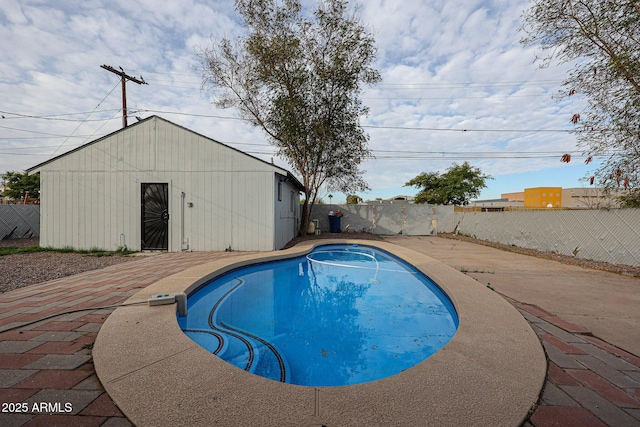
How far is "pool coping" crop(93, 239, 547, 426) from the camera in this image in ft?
4.42

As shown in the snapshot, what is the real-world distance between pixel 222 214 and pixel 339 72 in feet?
24.4

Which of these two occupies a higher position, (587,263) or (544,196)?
(544,196)

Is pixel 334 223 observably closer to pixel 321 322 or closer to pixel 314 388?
pixel 321 322

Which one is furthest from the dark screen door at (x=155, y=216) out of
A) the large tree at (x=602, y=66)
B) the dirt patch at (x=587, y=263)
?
the dirt patch at (x=587, y=263)

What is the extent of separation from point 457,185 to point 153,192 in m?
24.3

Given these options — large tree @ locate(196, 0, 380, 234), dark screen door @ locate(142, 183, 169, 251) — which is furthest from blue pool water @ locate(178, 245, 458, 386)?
large tree @ locate(196, 0, 380, 234)

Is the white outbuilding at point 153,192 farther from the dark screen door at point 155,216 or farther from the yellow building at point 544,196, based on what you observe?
the yellow building at point 544,196

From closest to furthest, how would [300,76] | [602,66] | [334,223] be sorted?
1. [602,66]
2. [300,76]
3. [334,223]

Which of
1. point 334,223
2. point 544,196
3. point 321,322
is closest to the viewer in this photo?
point 321,322

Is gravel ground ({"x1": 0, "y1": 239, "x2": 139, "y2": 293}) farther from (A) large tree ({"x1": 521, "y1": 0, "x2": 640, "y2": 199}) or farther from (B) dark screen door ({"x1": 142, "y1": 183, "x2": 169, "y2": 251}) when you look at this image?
(A) large tree ({"x1": 521, "y1": 0, "x2": 640, "y2": 199})

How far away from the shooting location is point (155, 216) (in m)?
7.78

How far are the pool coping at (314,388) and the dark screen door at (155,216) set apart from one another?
595 cm

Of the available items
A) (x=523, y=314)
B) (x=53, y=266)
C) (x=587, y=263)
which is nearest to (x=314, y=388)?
(x=523, y=314)

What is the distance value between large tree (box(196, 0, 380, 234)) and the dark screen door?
5354 mm
